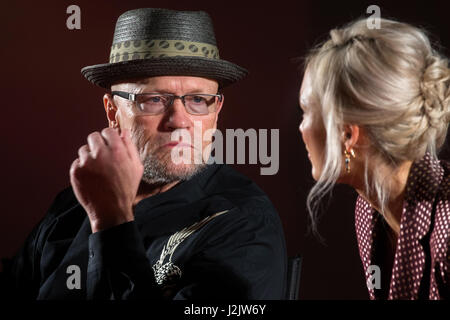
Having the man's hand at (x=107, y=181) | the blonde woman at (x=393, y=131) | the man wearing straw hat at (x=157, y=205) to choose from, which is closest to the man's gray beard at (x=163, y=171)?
the man wearing straw hat at (x=157, y=205)

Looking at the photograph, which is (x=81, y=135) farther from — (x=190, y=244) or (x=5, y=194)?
(x=190, y=244)

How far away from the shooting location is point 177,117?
2174 millimetres

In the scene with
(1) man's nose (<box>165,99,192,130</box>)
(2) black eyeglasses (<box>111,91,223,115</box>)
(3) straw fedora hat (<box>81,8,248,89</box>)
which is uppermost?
(3) straw fedora hat (<box>81,8,248,89</box>)

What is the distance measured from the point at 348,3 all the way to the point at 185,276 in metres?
1.57

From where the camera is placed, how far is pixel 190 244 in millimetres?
1985

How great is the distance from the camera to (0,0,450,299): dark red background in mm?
3088

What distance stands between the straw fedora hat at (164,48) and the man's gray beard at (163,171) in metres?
0.30

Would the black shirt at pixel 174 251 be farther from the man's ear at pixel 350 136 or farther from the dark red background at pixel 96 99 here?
the dark red background at pixel 96 99

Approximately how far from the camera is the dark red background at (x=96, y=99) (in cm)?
309

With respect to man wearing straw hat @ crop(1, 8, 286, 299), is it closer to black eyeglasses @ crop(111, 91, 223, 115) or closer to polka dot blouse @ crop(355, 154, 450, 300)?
black eyeglasses @ crop(111, 91, 223, 115)

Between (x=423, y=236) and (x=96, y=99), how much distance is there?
1836 millimetres

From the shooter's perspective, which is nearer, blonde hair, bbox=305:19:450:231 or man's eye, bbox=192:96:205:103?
blonde hair, bbox=305:19:450:231

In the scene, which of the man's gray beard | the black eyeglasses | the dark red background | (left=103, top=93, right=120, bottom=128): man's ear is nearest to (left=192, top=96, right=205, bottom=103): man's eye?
the black eyeglasses

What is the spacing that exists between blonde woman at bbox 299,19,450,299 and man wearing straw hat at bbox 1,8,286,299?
0.93ft
